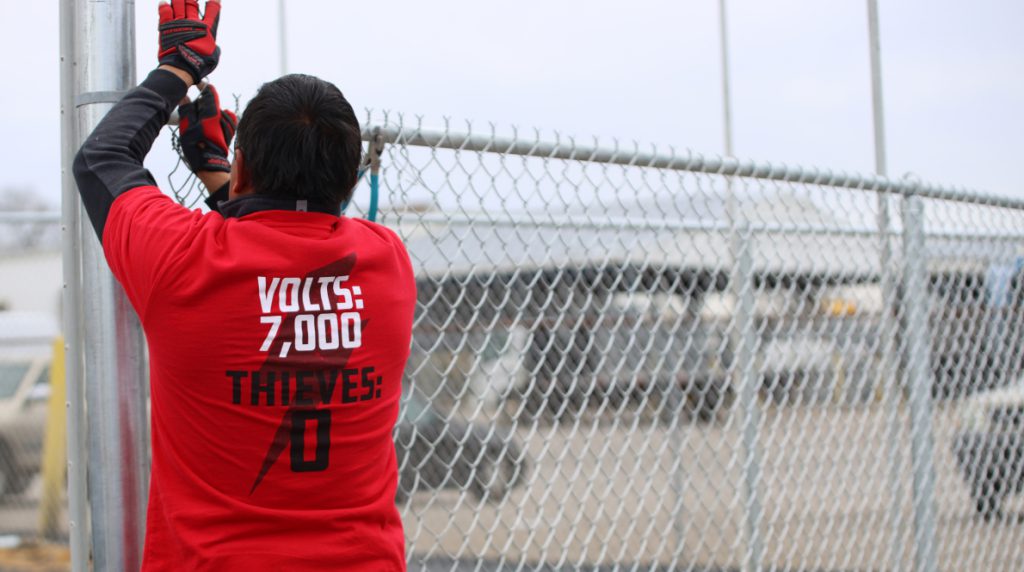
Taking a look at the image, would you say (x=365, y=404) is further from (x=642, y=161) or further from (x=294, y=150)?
(x=642, y=161)

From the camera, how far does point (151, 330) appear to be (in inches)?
60.1

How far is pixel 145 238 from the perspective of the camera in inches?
58.2

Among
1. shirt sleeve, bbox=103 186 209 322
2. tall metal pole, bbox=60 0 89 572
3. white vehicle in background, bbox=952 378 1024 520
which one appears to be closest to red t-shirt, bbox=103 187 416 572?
shirt sleeve, bbox=103 186 209 322

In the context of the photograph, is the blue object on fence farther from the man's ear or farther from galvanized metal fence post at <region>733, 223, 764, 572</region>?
galvanized metal fence post at <region>733, 223, 764, 572</region>

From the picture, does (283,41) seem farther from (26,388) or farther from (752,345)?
(752,345)

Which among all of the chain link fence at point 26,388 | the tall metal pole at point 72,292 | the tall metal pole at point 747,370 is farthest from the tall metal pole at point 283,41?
Answer: the tall metal pole at point 72,292

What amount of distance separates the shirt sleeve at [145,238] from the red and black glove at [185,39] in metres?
0.24

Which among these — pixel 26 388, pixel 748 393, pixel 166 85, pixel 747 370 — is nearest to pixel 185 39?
pixel 166 85

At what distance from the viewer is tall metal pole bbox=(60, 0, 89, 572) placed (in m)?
1.75

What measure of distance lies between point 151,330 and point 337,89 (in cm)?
47

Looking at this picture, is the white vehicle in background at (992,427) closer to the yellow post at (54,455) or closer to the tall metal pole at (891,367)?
the tall metal pole at (891,367)

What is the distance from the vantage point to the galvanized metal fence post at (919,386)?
345 centimetres

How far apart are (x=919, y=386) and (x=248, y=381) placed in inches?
105

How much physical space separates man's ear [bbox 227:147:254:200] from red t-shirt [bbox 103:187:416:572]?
70 mm
